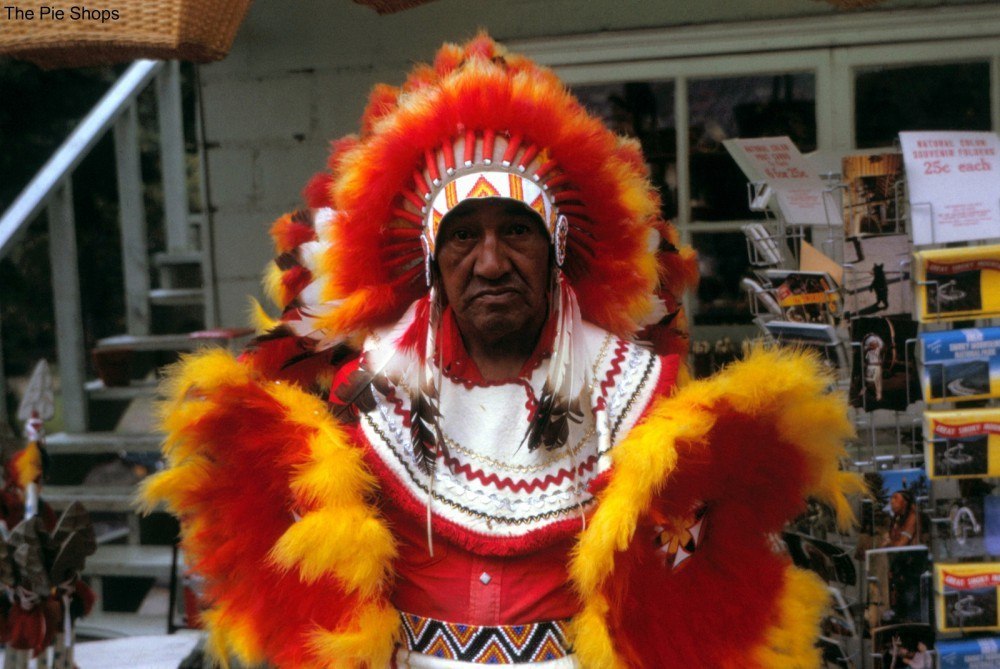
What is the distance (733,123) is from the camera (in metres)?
3.41

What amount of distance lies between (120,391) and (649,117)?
2.99 m

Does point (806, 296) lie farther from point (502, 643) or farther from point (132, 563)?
point (132, 563)

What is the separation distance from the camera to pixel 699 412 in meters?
1.84

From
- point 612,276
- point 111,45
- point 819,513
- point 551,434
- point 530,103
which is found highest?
point 111,45

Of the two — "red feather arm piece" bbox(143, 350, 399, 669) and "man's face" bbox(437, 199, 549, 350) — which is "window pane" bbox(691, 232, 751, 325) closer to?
"man's face" bbox(437, 199, 549, 350)

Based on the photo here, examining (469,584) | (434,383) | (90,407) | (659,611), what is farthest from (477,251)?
(90,407)

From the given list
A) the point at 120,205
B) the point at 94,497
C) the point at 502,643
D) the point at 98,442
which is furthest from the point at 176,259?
the point at 502,643

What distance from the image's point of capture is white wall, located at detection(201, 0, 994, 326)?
3482 millimetres

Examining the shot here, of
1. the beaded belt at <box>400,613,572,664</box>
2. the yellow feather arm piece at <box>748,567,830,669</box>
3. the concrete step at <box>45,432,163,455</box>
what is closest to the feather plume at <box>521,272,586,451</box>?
the beaded belt at <box>400,613,572,664</box>

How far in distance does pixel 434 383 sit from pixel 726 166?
5.94 ft

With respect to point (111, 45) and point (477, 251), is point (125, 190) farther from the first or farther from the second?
point (477, 251)

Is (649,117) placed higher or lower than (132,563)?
higher

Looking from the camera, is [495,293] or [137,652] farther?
[137,652]

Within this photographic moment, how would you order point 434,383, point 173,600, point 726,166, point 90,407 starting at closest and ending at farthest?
1. point 434,383
2. point 726,166
3. point 173,600
4. point 90,407
